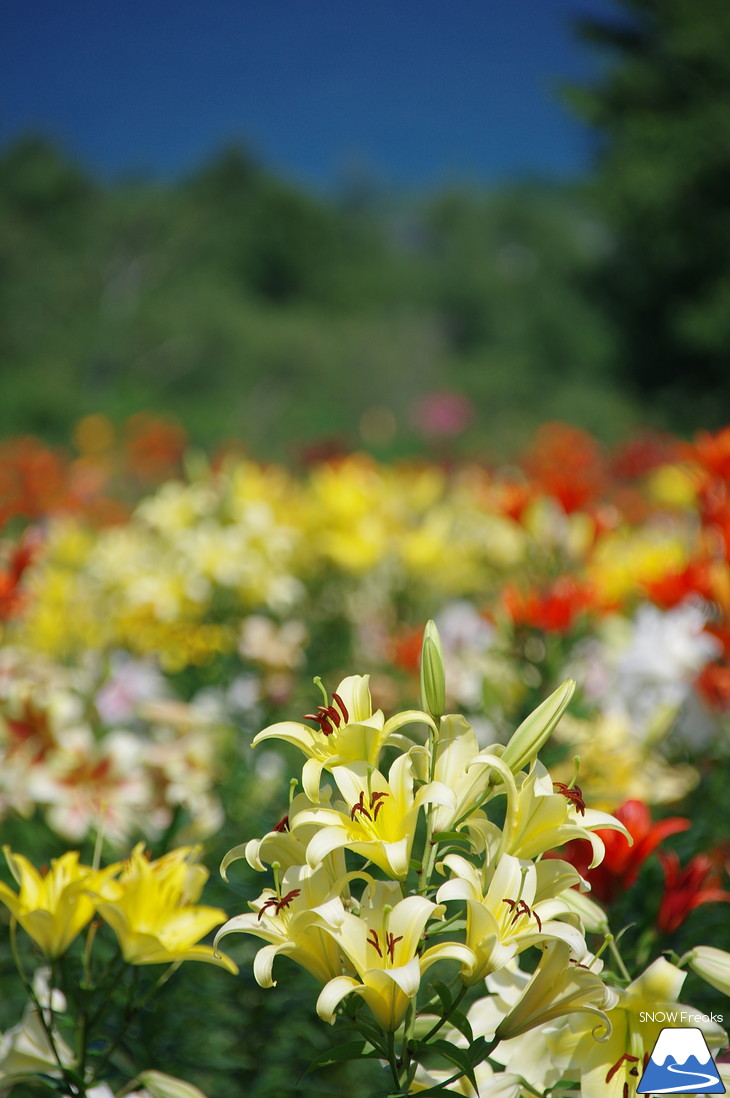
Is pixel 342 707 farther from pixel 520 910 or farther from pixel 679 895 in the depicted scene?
pixel 679 895

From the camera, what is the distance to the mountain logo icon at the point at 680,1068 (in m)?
0.49

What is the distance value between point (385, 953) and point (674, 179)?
10.1m

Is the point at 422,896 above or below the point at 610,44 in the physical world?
below

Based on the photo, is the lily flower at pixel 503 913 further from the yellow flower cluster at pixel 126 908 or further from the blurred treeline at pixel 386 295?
the blurred treeline at pixel 386 295

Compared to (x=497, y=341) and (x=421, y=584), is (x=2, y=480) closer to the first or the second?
(x=421, y=584)

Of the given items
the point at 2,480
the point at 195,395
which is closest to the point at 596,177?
the point at 195,395

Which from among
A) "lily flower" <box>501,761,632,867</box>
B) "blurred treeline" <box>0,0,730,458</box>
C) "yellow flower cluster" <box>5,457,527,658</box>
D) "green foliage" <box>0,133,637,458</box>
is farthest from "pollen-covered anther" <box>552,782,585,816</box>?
"green foliage" <box>0,133,637,458</box>

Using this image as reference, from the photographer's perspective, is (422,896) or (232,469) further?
(232,469)

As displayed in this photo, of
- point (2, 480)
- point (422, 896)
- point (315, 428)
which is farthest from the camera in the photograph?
point (315, 428)

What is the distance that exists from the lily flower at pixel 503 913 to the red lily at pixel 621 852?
155 millimetres

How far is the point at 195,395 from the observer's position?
14.9 metres

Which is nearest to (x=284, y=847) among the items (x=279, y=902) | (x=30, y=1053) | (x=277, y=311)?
(x=279, y=902)

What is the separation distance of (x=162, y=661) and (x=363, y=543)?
444mm

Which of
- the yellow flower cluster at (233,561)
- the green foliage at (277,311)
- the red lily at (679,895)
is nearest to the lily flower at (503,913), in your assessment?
the red lily at (679,895)
